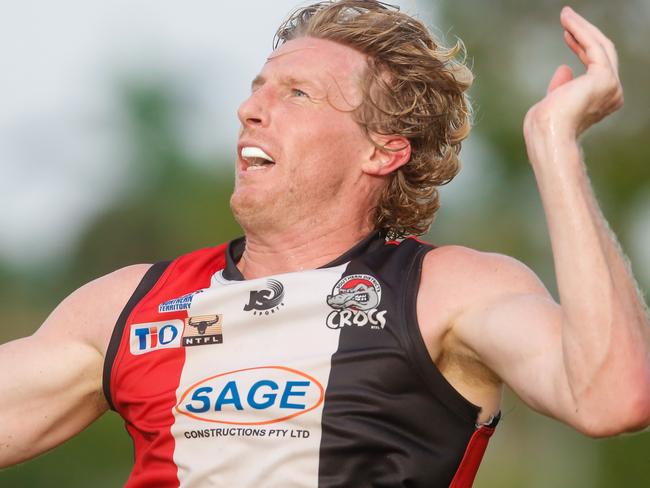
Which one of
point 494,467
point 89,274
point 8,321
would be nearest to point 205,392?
point 494,467

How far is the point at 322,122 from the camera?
164 inches

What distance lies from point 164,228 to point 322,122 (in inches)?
619

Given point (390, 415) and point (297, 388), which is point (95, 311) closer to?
point (297, 388)

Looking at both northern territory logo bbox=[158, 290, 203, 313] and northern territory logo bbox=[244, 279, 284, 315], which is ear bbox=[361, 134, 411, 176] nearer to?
northern territory logo bbox=[244, 279, 284, 315]

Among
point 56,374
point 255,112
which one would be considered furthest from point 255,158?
point 56,374

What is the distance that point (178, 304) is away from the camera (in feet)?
13.1

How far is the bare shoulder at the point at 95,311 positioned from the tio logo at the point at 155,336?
115 mm

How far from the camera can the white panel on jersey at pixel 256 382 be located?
11.7ft

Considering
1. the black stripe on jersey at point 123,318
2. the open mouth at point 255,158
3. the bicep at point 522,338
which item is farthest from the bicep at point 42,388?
the bicep at point 522,338

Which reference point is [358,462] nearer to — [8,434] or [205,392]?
[205,392]

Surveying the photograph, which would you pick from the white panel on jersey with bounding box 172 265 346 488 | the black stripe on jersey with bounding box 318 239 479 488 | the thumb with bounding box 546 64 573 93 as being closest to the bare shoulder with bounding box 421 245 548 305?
the black stripe on jersey with bounding box 318 239 479 488

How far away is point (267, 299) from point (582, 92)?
1.21 metres

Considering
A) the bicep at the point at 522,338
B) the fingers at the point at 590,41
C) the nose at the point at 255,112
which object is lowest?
the bicep at the point at 522,338

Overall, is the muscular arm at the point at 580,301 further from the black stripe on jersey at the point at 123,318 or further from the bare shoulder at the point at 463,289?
the black stripe on jersey at the point at 123,318
